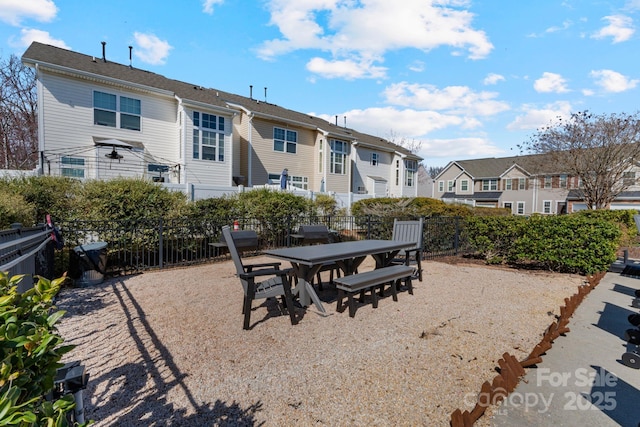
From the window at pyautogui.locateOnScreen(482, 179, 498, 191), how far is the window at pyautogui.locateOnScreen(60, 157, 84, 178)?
42.3 metres

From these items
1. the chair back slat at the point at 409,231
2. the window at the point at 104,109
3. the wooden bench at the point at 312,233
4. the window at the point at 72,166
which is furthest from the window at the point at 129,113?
the chair back slat at the point at 409,231

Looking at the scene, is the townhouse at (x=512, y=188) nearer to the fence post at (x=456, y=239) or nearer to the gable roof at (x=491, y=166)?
the gable roof at (x=491, y=166)

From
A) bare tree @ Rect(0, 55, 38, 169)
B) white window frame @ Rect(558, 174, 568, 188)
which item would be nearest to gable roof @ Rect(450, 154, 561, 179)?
white window frame @ Rect(558, 174, 568, 188)

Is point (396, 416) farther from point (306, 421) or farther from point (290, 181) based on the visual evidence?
point (290, 181)

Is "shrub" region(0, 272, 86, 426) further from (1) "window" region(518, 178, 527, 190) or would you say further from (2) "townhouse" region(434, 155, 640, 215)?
(1) "window" region(518, 178, 527, 190)

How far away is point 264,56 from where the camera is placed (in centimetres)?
1484

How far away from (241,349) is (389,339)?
1.80m

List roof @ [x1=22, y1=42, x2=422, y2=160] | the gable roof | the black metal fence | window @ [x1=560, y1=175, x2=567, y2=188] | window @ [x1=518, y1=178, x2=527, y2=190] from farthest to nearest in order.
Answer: the gable roof
window @ [x1=518, y1=178, x2=527, y2=190]
window @ [x1=560, y1=175, x2=567, y2=188]
roof @ [x1=22, y1=42, x2=422, y2=160]
the black metal fence

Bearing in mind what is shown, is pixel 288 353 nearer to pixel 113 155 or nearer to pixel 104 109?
pixel 113 155

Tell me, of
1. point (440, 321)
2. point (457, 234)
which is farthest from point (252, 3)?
point (440, 321)

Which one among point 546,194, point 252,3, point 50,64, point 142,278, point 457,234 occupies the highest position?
point 252,3

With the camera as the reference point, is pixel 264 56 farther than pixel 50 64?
Yes

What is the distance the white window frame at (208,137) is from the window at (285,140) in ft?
13.8

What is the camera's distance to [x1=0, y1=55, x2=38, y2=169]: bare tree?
2272cm
